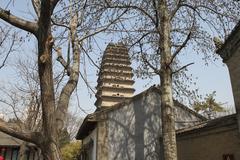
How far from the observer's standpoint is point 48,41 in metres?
4.24

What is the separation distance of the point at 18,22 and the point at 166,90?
8.26m

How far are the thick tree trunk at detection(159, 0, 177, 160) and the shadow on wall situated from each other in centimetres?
291

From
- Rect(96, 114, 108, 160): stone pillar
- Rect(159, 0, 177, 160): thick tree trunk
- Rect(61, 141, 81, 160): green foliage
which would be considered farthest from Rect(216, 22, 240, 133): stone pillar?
Rect(61, 141, 81, 160): green foliage

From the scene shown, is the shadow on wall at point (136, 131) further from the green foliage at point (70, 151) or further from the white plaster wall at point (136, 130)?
the green foliage at point (70, 151)

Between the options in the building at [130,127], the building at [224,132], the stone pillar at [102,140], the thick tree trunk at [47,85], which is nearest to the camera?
the thick tree trunk at [47,85]

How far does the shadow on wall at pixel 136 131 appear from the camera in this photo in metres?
14.0

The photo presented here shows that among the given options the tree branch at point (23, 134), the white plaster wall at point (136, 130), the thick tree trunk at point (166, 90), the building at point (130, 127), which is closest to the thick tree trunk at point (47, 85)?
the tree branch at point (23, 134)

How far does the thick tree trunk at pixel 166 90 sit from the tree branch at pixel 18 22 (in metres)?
8.18

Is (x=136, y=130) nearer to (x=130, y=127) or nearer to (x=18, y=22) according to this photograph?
(x=130, y=127)

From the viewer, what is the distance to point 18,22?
4.38 m

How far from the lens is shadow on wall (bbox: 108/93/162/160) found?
13969 mm

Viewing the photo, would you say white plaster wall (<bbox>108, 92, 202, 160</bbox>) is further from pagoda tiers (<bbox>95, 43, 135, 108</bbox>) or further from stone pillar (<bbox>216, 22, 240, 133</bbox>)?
pagoda tiers (<bbox>95, 43, 135, 108</bbox>)

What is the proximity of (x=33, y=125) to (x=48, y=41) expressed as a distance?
709 inches

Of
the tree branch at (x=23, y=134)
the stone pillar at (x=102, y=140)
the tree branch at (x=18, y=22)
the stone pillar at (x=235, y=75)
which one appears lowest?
the tree branch at (x=23, y=134)
